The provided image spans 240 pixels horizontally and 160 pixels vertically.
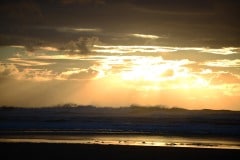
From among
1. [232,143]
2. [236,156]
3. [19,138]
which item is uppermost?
[19,138]

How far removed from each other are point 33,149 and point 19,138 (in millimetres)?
7980

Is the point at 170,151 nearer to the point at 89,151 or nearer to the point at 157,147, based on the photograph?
the point at 157,147

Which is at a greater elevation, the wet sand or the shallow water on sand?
the shallow water on sand

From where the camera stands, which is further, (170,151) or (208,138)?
(208,138)

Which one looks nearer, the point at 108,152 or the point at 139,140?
the point at 108,152

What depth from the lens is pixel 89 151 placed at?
2558cm

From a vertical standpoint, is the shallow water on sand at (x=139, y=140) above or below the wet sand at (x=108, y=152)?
above

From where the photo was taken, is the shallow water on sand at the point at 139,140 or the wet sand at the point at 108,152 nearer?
the wet sand at the point at 108,152

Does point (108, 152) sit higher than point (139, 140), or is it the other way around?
point (139, 140)

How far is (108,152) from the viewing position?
994 inches

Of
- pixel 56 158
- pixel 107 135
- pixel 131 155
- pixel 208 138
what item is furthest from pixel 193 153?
pixel 107 135

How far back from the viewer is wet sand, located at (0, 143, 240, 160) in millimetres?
23609

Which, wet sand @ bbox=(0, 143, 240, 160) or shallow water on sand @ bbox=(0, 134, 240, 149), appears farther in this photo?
shallow water on sand @ bbox=(0, 134, 240, 149)

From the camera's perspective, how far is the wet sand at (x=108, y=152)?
23609mm
